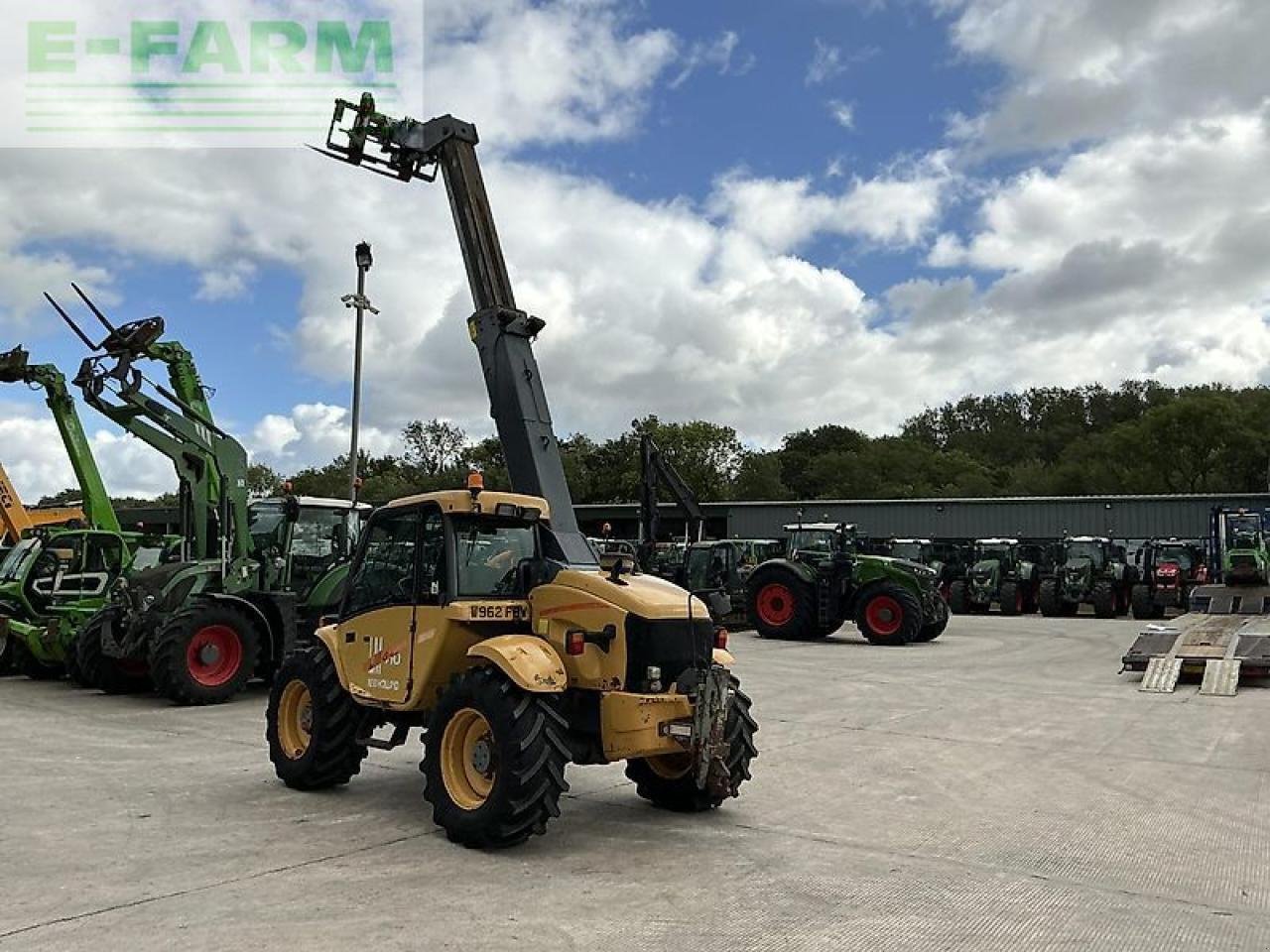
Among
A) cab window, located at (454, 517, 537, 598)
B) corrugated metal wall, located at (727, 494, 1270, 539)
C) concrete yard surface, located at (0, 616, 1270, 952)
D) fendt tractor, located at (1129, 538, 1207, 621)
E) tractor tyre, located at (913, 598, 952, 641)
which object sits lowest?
concrete yard surface, located at (0, 616, 1270, 952)

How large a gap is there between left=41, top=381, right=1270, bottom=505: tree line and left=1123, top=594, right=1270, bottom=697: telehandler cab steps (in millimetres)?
41767

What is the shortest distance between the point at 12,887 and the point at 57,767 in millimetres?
3464

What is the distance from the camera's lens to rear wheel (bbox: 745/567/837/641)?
21734 mm

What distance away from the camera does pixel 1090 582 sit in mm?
29453

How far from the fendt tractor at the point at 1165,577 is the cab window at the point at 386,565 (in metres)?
24.5

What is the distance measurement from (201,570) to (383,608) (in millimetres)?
6714

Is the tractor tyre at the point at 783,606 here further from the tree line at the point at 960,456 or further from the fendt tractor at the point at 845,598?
the tree line at the point at 960,456

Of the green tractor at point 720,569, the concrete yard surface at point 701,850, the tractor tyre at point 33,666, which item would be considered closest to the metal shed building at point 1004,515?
the green tractor at point 720,569

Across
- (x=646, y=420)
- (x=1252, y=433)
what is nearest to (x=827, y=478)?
(x=646, y=420)

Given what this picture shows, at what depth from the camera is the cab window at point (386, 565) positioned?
A: 7.16 meters

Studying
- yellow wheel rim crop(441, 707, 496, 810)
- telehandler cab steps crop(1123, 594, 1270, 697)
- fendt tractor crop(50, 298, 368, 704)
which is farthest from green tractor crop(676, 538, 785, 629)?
yellow wheel rim crop(441, 707, 496, 810)

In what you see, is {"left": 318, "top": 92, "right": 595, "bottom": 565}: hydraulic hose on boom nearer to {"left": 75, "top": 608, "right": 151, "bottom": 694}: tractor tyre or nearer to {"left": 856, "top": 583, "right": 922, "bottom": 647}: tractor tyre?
{"left": 75, "top": 608, "right": 151, "bottom": 694}: tractor tyre

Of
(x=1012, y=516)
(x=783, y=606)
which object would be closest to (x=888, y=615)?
(x=783, y=606)

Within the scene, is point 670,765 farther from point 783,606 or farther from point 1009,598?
point 1009,598
